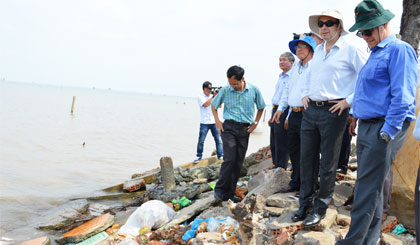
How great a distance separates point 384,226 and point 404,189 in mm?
501

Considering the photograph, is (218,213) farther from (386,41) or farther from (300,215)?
(386,41)

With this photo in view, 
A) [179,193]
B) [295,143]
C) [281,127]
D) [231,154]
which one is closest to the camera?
[295,143]

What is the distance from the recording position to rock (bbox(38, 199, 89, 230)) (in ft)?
17.8

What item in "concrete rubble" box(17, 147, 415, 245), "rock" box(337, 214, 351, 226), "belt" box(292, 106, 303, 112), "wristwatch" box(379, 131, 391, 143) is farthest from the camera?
"belt" box(292, 106, 303, 112)

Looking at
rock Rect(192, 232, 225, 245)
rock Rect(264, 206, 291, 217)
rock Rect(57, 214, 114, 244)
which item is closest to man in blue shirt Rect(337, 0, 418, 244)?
rock Rect(264, 206, 291, 217)

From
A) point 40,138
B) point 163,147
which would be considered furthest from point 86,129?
point 163,147

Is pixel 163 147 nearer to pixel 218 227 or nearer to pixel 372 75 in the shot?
pixel 218 227

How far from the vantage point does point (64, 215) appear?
19.1 ft

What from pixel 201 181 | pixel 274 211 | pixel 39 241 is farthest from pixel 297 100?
pixel 39 241

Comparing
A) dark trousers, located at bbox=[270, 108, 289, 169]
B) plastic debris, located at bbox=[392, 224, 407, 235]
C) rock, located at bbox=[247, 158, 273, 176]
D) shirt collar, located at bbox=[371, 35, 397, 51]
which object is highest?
shirt collar, located at bbox=[371, 35, 397, 51]

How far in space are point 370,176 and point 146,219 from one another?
10.2 ft

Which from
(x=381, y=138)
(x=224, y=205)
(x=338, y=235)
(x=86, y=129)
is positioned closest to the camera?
(x=381, y=138)

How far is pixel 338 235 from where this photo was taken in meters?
2.94

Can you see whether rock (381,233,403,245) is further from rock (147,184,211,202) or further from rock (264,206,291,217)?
rock (147,184,211,202)
